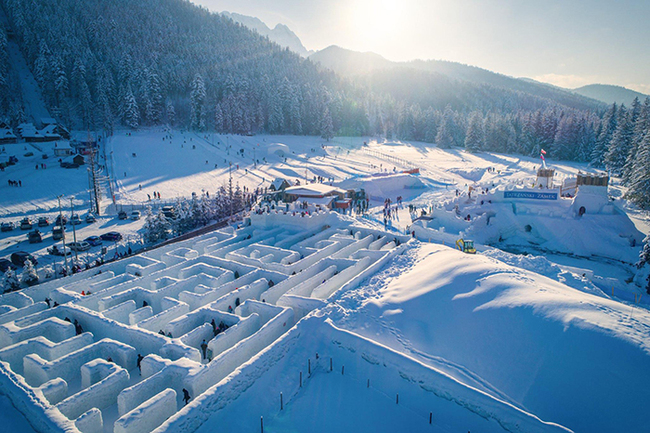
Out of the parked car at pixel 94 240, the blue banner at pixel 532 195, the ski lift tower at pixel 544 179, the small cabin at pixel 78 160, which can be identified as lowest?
the parked car at pixel 94 240

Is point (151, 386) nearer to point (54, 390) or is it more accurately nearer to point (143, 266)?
point (54, 390)

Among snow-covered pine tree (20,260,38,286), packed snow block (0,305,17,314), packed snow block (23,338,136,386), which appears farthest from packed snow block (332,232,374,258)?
snow-covered pine tree (20,260,38,286)

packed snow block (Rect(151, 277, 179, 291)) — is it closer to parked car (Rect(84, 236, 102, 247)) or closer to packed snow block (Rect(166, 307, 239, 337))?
packed snow block (Rect(166, 307, 239, 337))

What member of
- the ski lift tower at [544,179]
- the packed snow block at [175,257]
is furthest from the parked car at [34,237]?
the ski lift tower at [544,179]

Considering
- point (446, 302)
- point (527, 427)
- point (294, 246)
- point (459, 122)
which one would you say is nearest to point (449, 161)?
point (459, 122)

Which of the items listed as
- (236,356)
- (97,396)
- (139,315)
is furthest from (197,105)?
(97,396)

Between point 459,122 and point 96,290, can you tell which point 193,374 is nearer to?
point 96,290

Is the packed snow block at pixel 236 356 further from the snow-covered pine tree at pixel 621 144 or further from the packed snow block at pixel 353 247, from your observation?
the snow-covered pine tree at pixel 621 144
